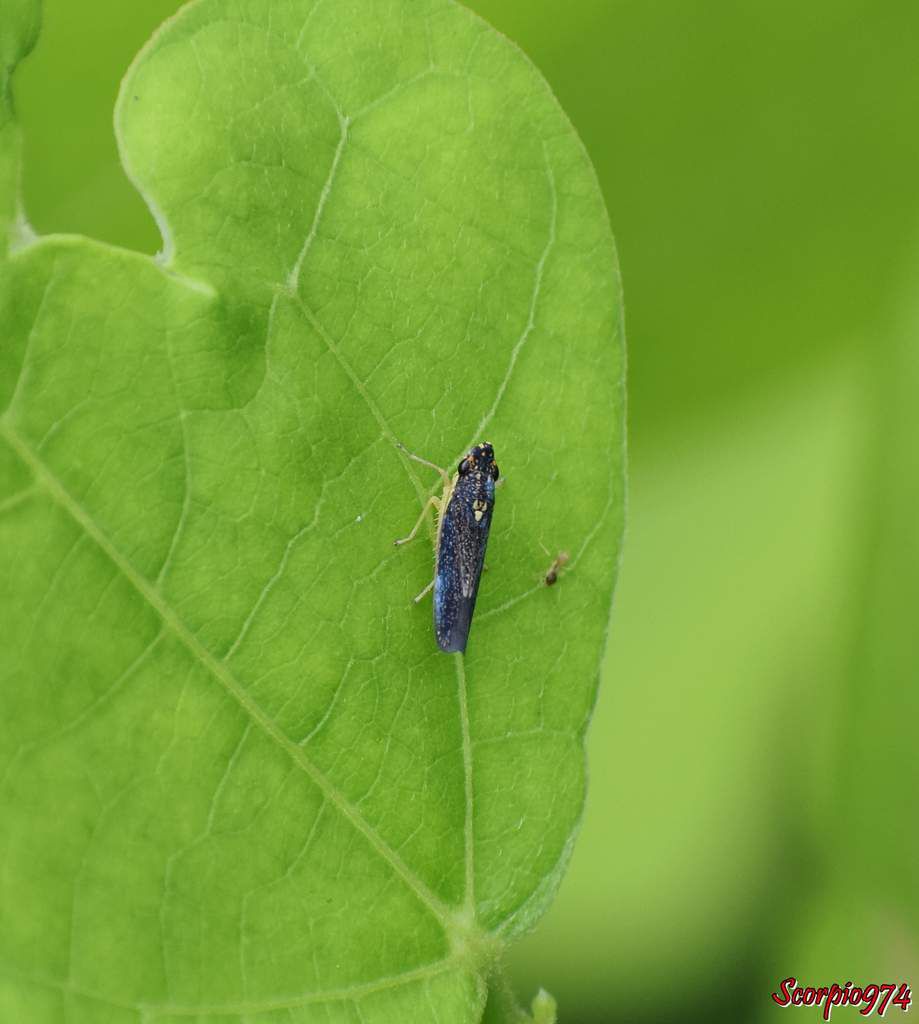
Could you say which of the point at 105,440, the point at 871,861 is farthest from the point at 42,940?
the point at 871,861

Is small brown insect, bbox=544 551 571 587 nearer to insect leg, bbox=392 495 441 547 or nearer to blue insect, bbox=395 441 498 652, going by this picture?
blue insect, bbox=395 441 498 652

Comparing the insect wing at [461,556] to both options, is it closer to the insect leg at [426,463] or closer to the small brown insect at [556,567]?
the insect leg at [426,463]

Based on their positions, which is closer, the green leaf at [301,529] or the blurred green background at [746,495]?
the green leaf at [301,529]

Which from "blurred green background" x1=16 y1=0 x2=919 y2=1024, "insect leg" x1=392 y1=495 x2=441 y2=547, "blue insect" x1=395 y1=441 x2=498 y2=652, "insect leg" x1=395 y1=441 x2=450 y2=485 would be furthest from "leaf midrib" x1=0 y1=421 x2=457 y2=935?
"blurred green background" x1=16 y1=0 x2=919 y2=1024

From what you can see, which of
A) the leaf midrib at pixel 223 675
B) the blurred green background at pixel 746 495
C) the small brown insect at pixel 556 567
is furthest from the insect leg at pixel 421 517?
the blurred green background at pixel 746 495

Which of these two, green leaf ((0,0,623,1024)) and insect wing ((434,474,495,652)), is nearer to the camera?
green leaf ((0,0,623,1024))

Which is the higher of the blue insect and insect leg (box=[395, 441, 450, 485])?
insect leg (box=[395, 441, 450, 485])

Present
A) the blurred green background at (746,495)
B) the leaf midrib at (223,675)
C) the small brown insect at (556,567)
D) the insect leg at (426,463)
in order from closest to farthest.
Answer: the leaf midrib at (223,675) → the insect leg at (426,463) → the small brown insect at (556,567) → the blurred green background at (746,495)

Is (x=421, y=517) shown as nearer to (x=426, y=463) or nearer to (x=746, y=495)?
(x=426, y=463)
